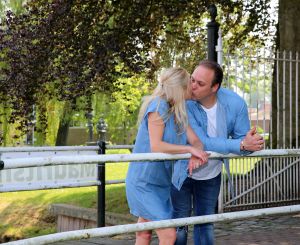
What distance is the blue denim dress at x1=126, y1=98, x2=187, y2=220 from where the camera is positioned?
4.12 m

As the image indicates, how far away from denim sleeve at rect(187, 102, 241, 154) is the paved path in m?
3.22

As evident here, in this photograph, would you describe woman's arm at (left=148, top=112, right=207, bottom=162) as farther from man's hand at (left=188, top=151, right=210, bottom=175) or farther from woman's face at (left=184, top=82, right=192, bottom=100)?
woman's face at (left=184, top=82, right=192, bottom=100)

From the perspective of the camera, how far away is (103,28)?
13.1 m

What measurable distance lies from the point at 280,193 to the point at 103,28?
449 centimetres

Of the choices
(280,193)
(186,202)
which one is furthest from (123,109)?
(186,202)

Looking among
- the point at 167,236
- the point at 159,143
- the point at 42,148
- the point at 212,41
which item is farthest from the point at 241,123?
the point at 212,41

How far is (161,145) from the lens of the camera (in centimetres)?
396

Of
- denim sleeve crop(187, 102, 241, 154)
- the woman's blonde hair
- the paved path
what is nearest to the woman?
the woman's blonde hair

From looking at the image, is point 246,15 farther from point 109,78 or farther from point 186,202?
point 186,202

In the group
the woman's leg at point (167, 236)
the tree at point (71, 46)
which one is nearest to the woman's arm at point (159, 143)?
the woman's leg at point (167, 236)

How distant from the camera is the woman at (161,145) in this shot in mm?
3996

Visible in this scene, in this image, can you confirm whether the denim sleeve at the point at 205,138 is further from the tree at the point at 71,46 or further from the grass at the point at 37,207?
the tree at the point at 71,46

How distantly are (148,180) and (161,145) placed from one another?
28cm

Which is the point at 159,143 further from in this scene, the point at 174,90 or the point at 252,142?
the point at 252,142
